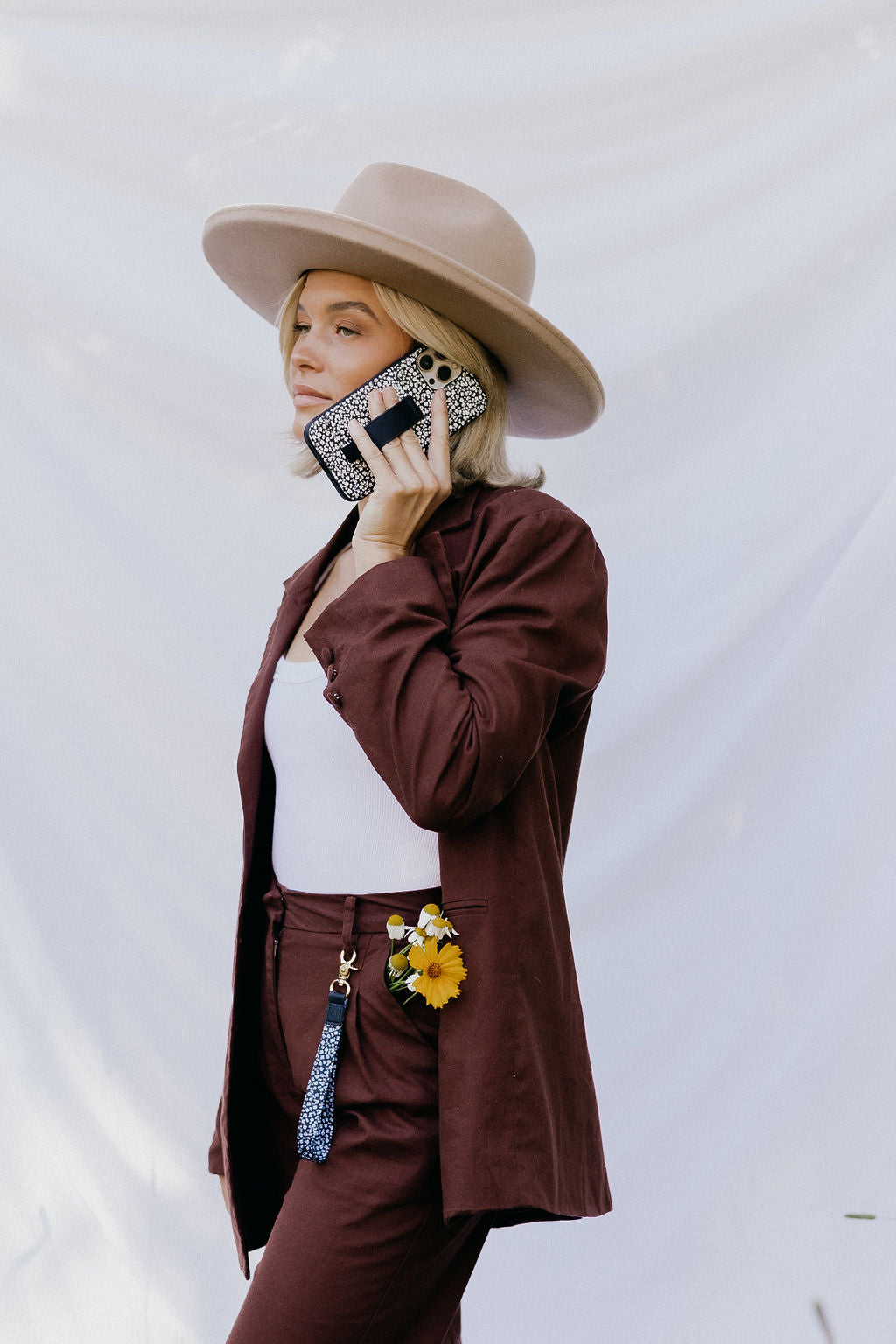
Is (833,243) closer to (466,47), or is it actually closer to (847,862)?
(466,47)

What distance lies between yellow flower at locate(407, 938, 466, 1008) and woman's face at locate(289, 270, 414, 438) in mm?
726

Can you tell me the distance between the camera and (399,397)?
1.70 meters

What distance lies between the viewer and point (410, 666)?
145cm

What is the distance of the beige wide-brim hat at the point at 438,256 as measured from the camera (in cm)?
166

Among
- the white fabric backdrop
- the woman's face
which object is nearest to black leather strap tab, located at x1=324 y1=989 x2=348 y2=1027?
the woman's face

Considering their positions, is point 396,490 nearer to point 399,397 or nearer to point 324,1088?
point 399,397

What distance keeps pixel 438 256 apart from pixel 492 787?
69cm

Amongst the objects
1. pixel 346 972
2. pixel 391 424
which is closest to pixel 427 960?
pixel 346 972

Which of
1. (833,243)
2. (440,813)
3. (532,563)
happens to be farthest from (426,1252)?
(833,243)

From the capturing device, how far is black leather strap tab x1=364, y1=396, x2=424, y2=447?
5.45ft

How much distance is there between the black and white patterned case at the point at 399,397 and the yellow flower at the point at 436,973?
2.02 feet

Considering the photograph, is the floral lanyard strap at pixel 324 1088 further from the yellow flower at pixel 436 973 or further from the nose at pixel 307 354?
the nose at pixel 307 354

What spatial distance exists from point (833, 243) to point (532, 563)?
117 cm

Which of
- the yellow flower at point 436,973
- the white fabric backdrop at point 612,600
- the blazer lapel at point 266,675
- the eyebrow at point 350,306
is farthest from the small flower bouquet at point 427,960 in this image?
the white fabric backdrop at point 612,600
